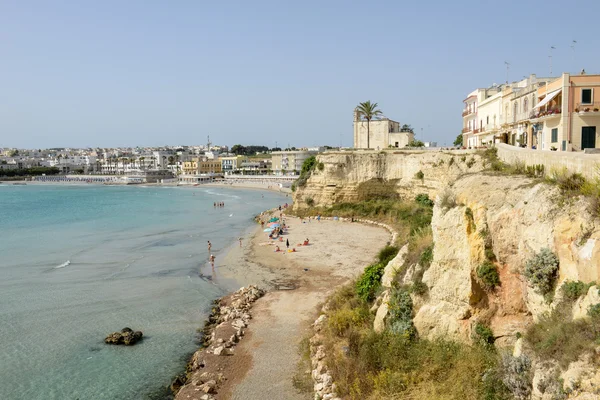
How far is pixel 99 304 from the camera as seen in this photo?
71.2ft

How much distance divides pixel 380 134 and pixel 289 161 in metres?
68.4

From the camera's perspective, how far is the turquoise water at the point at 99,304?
49.1 ft

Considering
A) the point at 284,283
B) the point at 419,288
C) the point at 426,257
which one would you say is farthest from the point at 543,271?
the point at 284,283

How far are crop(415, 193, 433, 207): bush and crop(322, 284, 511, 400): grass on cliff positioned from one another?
1003 inches

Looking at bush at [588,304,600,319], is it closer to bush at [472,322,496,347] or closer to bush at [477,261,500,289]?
bush at [477,261,500,289]

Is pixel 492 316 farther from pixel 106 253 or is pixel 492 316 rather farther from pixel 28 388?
pixel 106 253

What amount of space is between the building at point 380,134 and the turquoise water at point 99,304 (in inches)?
798

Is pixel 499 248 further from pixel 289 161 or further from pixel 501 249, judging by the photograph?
pixel 289 161

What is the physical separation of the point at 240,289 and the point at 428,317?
12.7 metres

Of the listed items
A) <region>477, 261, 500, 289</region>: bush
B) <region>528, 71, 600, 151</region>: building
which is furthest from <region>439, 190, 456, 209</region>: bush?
<region>528, 71, 600, 151</region>: building

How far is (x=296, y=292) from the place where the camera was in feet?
73.7

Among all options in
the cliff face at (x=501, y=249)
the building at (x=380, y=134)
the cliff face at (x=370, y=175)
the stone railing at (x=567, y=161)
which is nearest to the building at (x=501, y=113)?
the cliff face at (x=370, y=175)

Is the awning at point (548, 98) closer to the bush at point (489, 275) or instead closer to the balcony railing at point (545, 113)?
the balcony railing at point (545, 113)

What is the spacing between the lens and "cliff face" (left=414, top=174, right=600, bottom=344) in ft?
29.7
